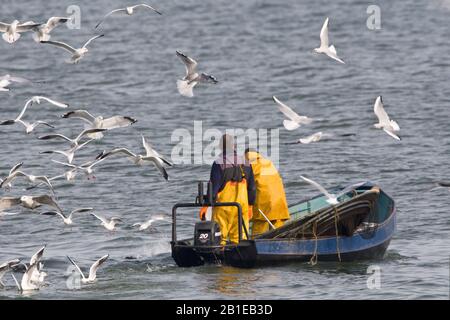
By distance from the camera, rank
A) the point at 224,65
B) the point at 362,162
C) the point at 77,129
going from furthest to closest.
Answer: the point at 224,65 → the point at 77,129 → the point at 362,162

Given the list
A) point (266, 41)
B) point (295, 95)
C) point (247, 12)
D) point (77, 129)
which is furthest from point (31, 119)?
point (247, 12)

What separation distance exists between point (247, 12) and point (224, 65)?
52.3ft

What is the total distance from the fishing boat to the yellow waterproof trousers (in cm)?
16

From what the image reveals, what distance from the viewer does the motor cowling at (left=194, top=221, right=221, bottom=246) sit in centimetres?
2011

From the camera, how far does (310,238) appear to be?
20.8 m

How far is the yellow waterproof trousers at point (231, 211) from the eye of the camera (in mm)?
20219

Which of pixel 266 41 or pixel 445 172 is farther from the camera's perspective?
pixel 266 41

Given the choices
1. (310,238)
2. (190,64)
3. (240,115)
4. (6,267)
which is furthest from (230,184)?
(240,115)

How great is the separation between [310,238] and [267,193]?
0.93 metres

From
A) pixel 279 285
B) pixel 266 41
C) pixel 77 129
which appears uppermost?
pixel 266 41

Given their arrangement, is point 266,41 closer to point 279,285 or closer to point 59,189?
point 59,189

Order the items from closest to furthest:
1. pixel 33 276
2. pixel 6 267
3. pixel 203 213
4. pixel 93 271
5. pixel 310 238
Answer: pixel 6 267 < pixel 33 276 < pixel 93 271 < pixel 203 213 < pixel 310 238

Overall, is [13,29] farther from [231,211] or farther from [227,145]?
[231,211]

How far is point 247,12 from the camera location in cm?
6506
